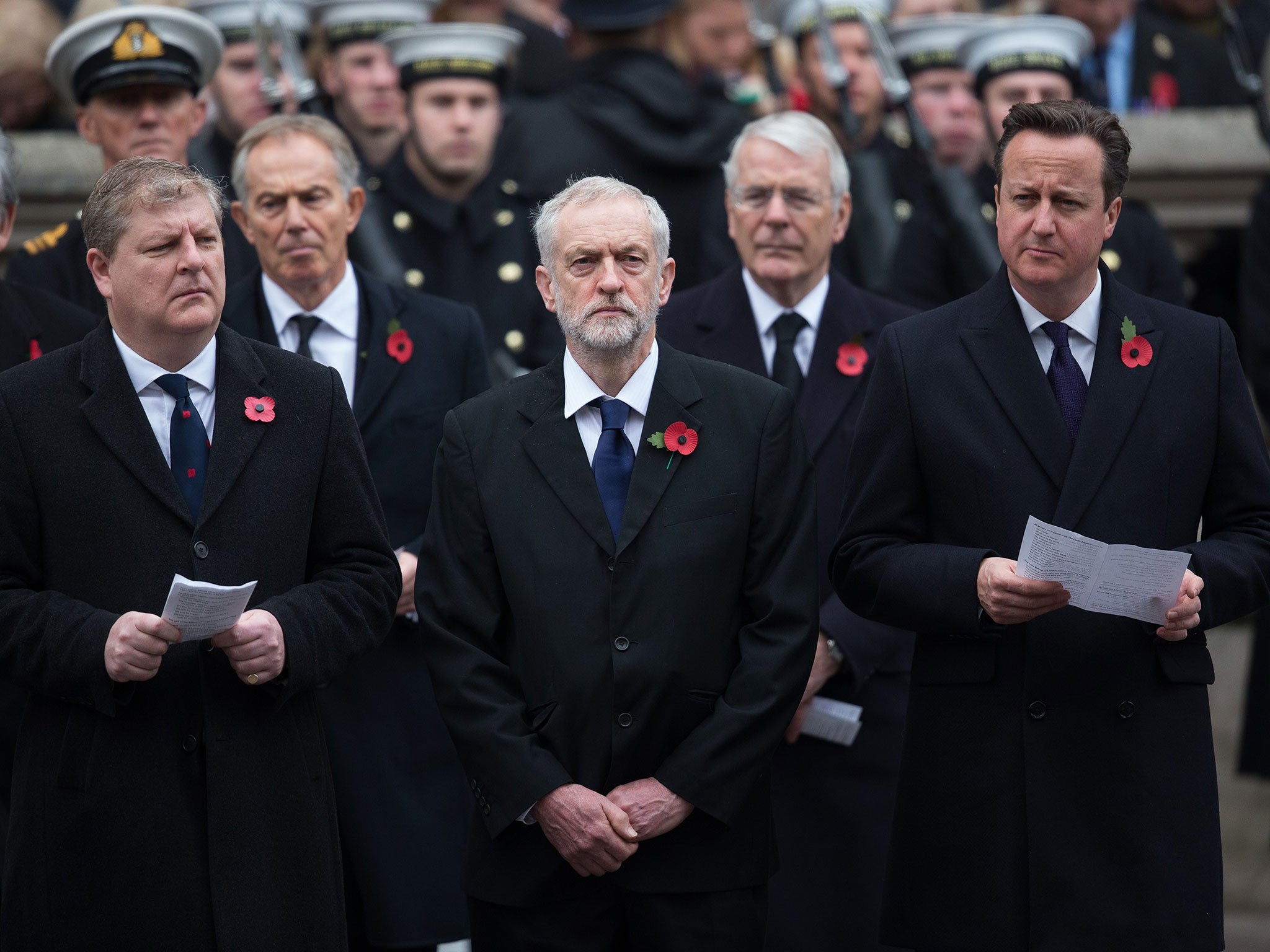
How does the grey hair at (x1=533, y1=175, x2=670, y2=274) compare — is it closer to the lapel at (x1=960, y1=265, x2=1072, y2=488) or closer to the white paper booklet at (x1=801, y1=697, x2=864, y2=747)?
the lapel at (x1=960, y1=265, x2=1072, y2=488)

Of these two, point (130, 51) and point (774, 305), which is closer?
point (774, 305)

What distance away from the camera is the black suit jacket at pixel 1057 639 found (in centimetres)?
407

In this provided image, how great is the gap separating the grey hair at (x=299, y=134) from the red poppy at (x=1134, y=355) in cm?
227

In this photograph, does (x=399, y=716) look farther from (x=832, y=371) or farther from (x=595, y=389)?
(x=832, y=371)

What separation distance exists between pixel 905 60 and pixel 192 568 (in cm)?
449

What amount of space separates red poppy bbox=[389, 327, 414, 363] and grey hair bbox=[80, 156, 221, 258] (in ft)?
3.46

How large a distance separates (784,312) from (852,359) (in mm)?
248

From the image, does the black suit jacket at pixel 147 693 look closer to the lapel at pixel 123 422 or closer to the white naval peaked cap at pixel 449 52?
the lapel at pixel 123 422

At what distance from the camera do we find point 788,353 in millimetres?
5277

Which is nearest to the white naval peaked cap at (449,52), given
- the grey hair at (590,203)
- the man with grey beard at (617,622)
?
the grey hair at (590,203)

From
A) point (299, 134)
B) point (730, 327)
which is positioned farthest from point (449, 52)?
point (730, 327)

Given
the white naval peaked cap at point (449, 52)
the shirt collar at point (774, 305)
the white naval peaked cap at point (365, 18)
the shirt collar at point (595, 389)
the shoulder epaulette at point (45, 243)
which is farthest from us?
the white naval peaked cap at point (365, 18)

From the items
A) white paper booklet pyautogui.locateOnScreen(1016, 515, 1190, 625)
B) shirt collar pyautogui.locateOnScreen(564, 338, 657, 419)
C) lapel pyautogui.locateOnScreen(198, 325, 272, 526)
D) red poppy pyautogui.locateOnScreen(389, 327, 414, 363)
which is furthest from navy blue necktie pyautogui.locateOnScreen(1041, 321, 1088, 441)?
red poppy pyautogui.locateOnScreen(389, 327, 414, 363)

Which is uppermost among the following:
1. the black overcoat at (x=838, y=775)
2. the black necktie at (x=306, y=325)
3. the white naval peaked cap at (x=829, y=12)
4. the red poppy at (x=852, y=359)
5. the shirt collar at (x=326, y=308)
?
the white naval peaked cap at (x=829, y=12)
